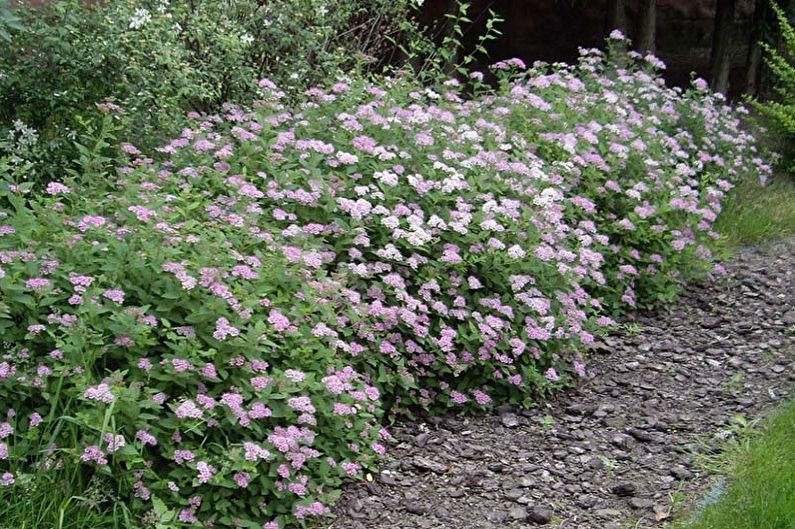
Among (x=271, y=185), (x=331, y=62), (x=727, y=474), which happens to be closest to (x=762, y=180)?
(x=331, y=62)

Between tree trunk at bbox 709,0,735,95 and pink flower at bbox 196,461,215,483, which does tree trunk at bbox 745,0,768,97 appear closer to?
tree trunk at bbox 709,0,735,95

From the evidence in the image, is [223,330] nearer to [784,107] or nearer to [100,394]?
[100,394]

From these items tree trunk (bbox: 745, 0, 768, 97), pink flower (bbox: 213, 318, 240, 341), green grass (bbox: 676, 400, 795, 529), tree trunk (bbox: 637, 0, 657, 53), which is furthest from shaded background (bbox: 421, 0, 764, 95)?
pink flower (bbox: 213, 318, 240, 341)

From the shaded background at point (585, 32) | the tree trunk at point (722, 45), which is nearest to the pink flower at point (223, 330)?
the tree trunk at point (722, 45)

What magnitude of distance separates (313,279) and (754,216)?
178 inches

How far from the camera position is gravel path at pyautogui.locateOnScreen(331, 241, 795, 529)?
12.5 feet

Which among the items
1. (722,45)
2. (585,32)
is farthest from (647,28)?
(585,32)

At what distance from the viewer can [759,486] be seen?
3.70 meters

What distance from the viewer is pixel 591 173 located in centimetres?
590

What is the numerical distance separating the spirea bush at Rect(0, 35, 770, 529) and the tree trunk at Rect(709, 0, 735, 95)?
3.80 metres

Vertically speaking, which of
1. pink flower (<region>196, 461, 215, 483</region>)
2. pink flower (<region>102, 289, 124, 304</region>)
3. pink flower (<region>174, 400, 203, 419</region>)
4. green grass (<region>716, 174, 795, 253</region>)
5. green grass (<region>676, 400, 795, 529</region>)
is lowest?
pink flower (<region>196, 461, 215, 483</region>)

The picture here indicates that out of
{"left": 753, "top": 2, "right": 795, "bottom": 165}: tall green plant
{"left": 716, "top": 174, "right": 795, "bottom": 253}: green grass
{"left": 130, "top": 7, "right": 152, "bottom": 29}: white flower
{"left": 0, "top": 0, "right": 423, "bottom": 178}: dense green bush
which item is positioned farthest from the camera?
{"left": 753, "top": 2, "right": 795, "bottom": 165}: tall green plant

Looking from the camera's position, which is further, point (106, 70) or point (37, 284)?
point (106, 70)

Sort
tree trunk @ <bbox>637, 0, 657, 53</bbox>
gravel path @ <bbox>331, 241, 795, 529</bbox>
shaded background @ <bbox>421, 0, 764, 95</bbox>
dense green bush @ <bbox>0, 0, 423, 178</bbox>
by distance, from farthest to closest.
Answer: shaded background @ <bbox>421, 0, 764, 95</bbox> < tree trunk @ <bbox>637, 0, 657, 53</bbox> < dense green bush @ <bbox>0, 0, 423, 178</bbox> < gravel path @ <bbox>331, 241, 795, 529</bbox>
